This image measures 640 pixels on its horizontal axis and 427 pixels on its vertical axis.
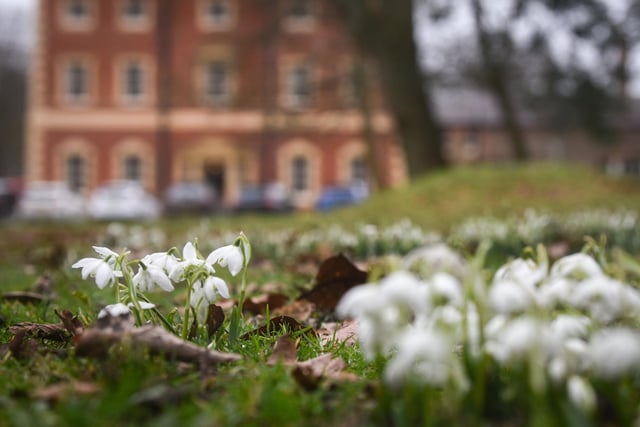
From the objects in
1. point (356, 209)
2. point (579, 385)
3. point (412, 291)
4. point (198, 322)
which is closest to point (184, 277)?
point (198, 322)

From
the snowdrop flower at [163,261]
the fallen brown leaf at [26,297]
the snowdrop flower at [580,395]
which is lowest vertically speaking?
the fallen brown leaf at [26,297]

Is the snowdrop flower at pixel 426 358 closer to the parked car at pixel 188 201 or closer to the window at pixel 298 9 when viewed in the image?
the window at pixel 298 9

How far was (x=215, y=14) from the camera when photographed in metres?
34.0

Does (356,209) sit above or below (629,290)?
below

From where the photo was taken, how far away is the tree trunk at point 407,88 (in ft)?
47.4

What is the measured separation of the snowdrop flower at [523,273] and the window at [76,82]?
3380 cm

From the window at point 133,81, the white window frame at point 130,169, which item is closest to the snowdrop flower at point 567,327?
the white window frame at point 130,169

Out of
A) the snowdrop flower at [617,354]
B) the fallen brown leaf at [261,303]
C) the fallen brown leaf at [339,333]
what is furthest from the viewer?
the fallen brown leaf at [261,303]

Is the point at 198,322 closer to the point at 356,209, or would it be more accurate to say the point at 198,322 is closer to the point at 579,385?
the point at 579,385

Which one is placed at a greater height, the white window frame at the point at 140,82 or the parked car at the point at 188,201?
the white window frame at the point at 140,82

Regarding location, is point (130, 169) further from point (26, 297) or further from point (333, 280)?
point (333, 280)

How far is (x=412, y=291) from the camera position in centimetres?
128

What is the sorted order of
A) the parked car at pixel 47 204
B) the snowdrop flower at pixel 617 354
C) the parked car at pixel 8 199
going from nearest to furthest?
the snowdrop flower at pixel 617 354
the parked car at pixel 47 204
the parked car at pixel 8 199

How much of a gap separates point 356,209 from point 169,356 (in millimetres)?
10214
